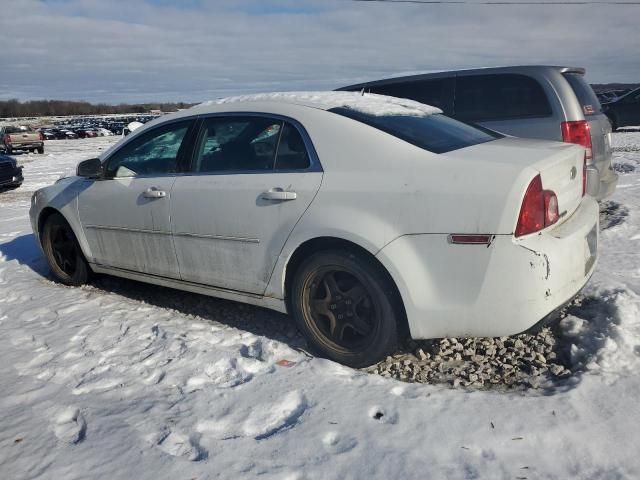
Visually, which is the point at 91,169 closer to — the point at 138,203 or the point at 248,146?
the point at 138,203

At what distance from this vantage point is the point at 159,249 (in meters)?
4.14

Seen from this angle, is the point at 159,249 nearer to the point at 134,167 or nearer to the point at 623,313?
the point at 134,167

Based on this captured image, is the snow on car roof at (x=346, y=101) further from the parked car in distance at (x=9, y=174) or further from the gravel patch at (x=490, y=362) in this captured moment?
the parked car in distance at (x=9, y=174)

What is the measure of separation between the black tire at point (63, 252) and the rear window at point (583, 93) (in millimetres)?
5125

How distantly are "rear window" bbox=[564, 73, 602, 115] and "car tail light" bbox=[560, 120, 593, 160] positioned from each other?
0.80 feet

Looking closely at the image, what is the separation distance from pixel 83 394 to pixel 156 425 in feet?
2.11

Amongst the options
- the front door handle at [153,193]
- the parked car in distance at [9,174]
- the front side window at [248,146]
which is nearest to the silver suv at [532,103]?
the front side window at [248,146]

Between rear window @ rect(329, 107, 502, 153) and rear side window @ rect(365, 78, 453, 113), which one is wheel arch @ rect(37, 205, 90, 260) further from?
rear side window @ rect(365, 78, 453, 113)

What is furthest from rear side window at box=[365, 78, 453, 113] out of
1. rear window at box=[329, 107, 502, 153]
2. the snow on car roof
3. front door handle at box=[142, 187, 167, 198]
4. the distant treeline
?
the distant treeline

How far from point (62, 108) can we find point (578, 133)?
148302 mm

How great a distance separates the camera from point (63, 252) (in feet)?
17.1

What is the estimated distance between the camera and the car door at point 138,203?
4051 mm

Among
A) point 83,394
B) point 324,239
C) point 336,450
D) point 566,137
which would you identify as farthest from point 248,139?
point 566,137

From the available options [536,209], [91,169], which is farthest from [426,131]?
[91,169]
